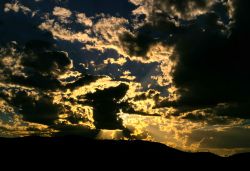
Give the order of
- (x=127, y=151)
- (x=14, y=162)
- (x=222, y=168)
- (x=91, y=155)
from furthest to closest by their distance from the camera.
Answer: (x=127, y=151) < (x=91, y=155) < (x=222, y=168) < (x=14, y=162)

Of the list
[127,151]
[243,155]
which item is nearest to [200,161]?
[243,155]

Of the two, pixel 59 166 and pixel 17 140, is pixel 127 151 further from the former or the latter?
pixel 17 140

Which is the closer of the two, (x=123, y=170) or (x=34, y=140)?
(x=123, y=170)

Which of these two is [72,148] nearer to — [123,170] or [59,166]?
[59,166]

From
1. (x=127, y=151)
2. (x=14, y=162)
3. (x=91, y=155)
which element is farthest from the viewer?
(x=127, y=151)

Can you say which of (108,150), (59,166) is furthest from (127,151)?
(59,166)

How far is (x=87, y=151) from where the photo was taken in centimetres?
17875

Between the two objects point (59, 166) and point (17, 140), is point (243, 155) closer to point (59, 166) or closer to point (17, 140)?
point (59, 166)

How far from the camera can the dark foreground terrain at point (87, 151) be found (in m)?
161

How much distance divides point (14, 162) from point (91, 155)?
45.9 metres

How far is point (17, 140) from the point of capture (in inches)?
7288

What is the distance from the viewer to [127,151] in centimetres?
18212

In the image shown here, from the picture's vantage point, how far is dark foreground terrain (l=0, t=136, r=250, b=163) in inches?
6339

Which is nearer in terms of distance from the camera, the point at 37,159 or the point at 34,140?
the point at 37,159
